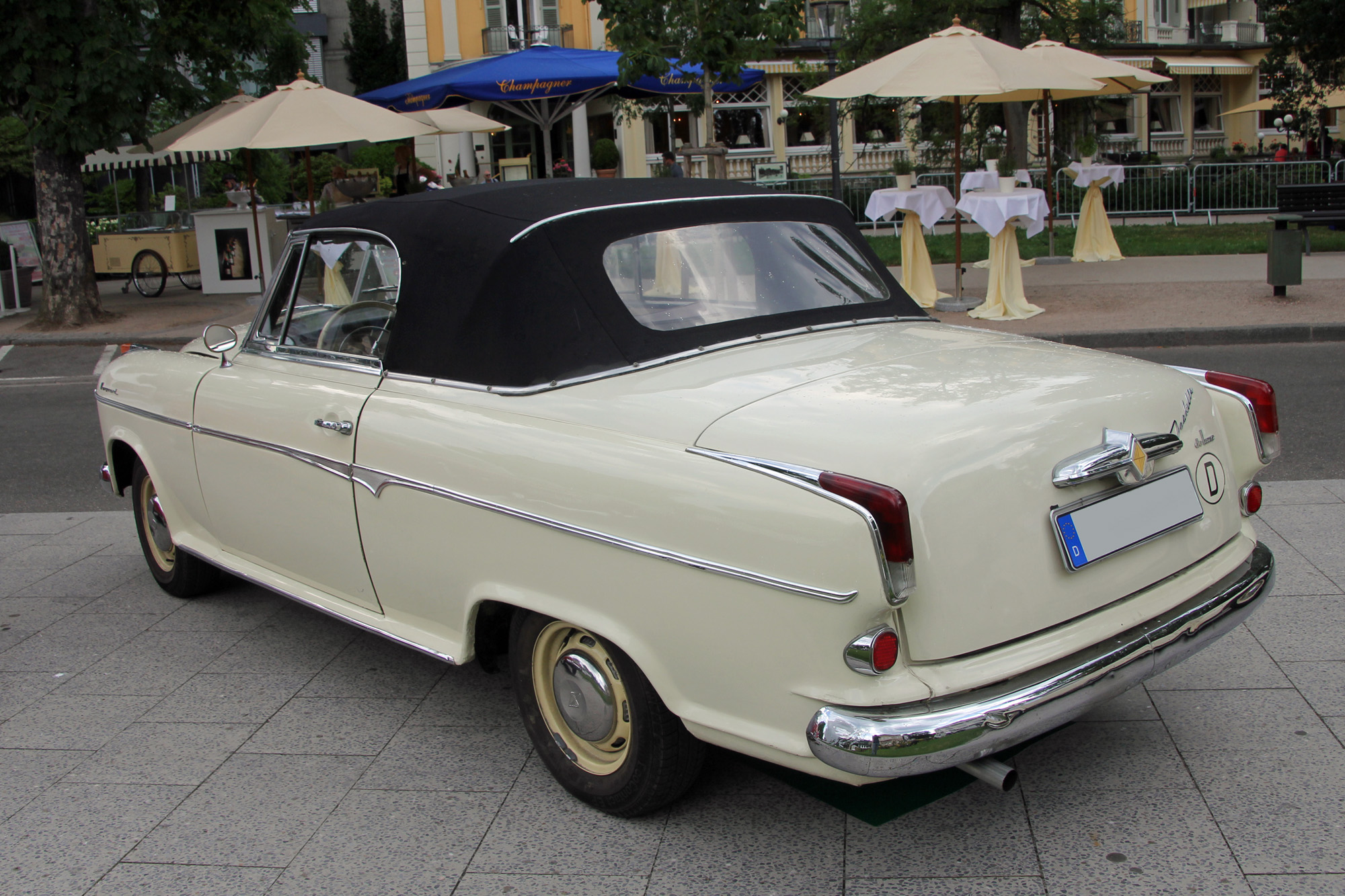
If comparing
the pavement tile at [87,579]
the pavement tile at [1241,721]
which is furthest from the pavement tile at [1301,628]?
the pavement tile at [87,579]

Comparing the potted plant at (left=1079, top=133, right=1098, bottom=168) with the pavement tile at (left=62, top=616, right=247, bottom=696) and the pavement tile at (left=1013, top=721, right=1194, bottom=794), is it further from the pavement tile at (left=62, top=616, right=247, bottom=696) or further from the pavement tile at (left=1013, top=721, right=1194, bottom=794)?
the pavement tile at (left=62, top=616, right=247, bottom=696)

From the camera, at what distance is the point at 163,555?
492 cm

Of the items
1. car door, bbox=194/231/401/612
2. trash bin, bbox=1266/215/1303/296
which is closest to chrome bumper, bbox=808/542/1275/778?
car door, bbox=194/231/401/612

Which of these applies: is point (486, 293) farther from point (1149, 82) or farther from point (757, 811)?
point (1149, 82)

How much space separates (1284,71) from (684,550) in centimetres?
3032

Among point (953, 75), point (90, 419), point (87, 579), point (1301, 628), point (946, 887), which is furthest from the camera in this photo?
point (953, 75)

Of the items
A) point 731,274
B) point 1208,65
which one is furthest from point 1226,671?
point 1208,65

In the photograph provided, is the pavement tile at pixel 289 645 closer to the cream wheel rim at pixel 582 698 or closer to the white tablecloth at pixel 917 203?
the cream wheel rim at pixel 582 698

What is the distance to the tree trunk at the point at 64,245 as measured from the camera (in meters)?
14.4

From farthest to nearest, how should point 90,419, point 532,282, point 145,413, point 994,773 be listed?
1. point 90,419
2. point 145,413
3. point 532,282
4. point 994,773

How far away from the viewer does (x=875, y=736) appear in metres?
2.31

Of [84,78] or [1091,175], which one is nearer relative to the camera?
[84,78]

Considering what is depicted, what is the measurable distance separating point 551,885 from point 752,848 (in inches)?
19.6

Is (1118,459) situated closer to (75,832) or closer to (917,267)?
(75,832)
